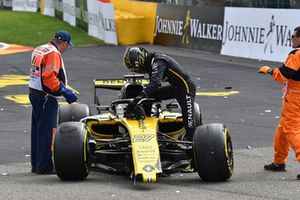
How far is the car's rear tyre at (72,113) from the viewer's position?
10906 mm

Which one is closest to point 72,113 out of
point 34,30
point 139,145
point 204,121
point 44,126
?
point 44,126

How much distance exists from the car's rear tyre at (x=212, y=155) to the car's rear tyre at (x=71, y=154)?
1.22 meters

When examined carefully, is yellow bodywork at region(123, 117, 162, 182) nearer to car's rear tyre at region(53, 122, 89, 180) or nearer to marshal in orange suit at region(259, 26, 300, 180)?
car's rear tyre at region(53, 122, 89, 180)

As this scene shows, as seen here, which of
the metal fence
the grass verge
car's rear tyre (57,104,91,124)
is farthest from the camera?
the grass verge

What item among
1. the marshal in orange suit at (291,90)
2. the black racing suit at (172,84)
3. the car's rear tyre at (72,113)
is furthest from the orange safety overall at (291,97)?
the car's rear tyre at (72,113)

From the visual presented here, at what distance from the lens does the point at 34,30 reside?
124ft

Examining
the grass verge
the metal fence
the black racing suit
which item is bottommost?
the grass verge

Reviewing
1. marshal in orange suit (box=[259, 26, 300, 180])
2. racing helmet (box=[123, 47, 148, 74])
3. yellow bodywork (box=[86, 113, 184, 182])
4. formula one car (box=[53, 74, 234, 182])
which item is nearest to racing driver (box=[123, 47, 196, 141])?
racing helmet (box=[123, 47, 148, 74])

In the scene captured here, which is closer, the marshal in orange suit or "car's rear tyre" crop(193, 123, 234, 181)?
"car's rear tyre" crop(193, 123, 234, 181)

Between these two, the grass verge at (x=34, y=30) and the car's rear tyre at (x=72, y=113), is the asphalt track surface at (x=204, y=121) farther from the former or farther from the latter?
the grass verge at (x=34, y=30)

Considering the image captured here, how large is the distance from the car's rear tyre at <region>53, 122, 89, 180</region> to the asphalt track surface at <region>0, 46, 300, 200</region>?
Answer: 0.37 ft

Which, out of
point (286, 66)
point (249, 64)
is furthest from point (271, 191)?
point (249, 64)

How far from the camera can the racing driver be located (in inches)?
377

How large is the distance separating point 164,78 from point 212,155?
128 cm
